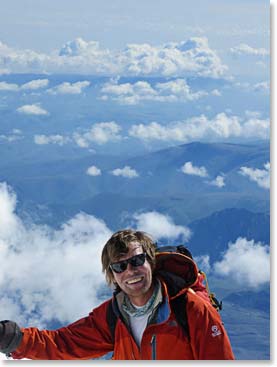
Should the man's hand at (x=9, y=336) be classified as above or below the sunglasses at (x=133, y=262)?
below

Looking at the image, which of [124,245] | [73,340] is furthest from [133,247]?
[73,340]

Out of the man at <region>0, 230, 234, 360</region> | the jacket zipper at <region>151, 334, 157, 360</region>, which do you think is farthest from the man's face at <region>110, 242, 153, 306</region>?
the jacket zipper at <region>151, 334, 157, 360</region>

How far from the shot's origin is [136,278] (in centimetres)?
216

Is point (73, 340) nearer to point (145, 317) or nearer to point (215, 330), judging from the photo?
point (145, 317)

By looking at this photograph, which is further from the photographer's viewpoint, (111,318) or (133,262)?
(111,318)

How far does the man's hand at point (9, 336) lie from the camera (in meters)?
2.21

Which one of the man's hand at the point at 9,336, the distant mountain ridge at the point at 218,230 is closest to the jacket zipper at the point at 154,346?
the man's hand at the point at 9,336

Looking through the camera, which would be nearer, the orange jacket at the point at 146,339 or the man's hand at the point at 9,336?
the orange jacket at the point at 146,339

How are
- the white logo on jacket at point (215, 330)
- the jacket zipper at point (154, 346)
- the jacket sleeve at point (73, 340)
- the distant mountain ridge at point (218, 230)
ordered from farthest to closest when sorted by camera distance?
the distant mountain ridge at point (218, 230) → the jacket sleeve at point (73, 340) → the jacket zipper at point (154, 346) → the white logo on jacket at point (215, 330)

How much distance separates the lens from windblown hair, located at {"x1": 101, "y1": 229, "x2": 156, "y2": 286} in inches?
85.3

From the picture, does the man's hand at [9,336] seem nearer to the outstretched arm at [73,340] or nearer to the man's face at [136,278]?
the outstretched arm at [73,340]

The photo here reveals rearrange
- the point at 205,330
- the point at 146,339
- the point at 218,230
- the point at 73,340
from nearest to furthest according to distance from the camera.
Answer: the point at 205,330 < the point at 146,339 < the point at 73,340 < the point at 218,230

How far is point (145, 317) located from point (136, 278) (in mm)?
157

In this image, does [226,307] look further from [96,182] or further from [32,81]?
[32,81]
